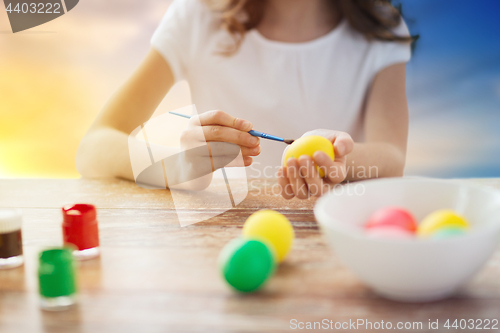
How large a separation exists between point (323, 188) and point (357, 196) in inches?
13.0

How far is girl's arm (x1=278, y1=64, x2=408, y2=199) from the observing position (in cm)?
83

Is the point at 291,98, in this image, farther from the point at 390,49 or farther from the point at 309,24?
the point at 390,49

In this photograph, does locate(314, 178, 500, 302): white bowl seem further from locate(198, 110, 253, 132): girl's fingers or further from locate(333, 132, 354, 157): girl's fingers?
locate(198, 110, 253, 132): girl's fingers

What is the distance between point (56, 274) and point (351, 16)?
1.31 metres

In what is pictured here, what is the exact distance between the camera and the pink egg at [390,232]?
424 millimetres

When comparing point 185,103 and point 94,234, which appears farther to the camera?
point 185,103

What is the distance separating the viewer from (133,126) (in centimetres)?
136

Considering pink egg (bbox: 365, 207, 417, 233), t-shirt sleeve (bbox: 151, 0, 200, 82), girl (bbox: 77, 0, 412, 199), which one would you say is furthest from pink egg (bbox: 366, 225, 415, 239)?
t-shirt sleeve (bbox: 151, 0, 200, 82)

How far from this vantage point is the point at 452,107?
2150mm

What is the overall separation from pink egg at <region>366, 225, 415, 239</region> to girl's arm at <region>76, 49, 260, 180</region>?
52 cm

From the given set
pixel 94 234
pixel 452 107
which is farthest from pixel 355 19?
pixel 94 234

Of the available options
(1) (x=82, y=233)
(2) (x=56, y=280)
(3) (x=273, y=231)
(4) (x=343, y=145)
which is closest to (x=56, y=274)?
(2) (x=56, y=280)

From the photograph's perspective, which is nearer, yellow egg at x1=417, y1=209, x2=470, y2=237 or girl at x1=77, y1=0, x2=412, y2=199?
yellow egg at x1=417, y1=209, x2=470, y2=237

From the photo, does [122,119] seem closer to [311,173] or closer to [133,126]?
[133,126]
